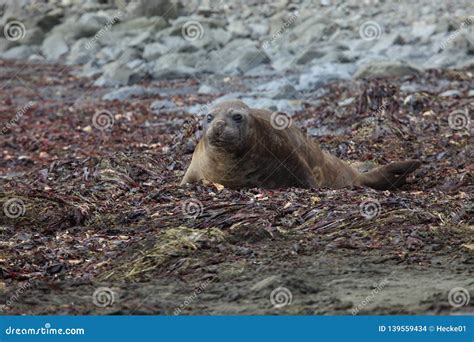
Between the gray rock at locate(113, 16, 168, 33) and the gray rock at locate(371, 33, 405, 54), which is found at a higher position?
the gray rock at locate(371, 33, 405, 54)

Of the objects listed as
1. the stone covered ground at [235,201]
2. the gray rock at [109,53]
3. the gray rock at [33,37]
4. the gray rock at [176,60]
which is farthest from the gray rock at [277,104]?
the gray rock at [33,37]

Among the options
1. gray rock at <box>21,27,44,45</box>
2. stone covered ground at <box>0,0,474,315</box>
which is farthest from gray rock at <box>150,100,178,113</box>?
gray rock at <box>21,27,44,45</box>

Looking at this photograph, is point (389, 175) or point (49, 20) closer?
point (389, 175)

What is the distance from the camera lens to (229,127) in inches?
351

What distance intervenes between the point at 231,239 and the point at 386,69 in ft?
46.2

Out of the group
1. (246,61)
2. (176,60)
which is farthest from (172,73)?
(176,60)

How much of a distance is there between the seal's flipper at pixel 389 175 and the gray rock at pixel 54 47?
2444 centimetres

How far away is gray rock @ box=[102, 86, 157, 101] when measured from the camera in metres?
21.5

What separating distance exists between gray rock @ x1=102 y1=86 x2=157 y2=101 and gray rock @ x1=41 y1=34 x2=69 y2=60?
11855 millimetres

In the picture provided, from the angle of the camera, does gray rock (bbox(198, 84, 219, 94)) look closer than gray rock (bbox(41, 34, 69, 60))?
Yes
